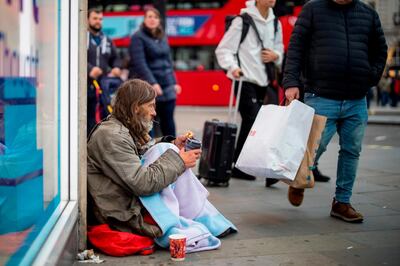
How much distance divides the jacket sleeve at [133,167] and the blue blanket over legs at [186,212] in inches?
4.4

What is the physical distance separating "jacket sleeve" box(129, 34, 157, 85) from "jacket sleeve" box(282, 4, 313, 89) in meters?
2.74

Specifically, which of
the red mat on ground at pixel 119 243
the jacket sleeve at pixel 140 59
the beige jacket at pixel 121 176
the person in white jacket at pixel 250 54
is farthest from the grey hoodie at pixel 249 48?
the red mat on ground at pixel 119 243

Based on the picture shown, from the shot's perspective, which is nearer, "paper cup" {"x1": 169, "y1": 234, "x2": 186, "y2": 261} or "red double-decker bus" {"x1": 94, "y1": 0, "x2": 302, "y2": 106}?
"paper cup" {"x1": 169, "y1": 234, "x2": 186, "y2": 261}

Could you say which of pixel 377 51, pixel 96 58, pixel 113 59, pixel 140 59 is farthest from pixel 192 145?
pixel 113 59

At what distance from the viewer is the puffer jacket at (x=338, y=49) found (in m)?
4.63

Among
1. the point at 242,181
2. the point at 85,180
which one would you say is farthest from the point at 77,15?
the point at 242,181

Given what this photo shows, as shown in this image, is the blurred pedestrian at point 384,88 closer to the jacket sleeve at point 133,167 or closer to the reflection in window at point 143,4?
the reflection in window at point 143,4

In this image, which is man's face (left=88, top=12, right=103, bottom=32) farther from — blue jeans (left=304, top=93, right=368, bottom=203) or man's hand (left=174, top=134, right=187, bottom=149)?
man's hand (left=174, top=134, right=187, bottom=149)

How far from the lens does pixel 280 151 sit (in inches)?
169

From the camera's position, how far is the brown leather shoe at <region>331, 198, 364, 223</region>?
4.55 meters

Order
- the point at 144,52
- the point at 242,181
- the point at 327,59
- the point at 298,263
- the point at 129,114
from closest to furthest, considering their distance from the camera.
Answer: the point at 298,263, the point at 129,114, the point at 327,59, the point at 242,181, the point at 144,52

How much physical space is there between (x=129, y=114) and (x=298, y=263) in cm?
132

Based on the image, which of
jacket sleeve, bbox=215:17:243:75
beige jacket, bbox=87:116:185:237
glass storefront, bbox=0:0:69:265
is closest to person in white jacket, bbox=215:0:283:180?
jacket sleeve, bbox=215:17:243:75

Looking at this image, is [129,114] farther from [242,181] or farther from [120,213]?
[242,181]
